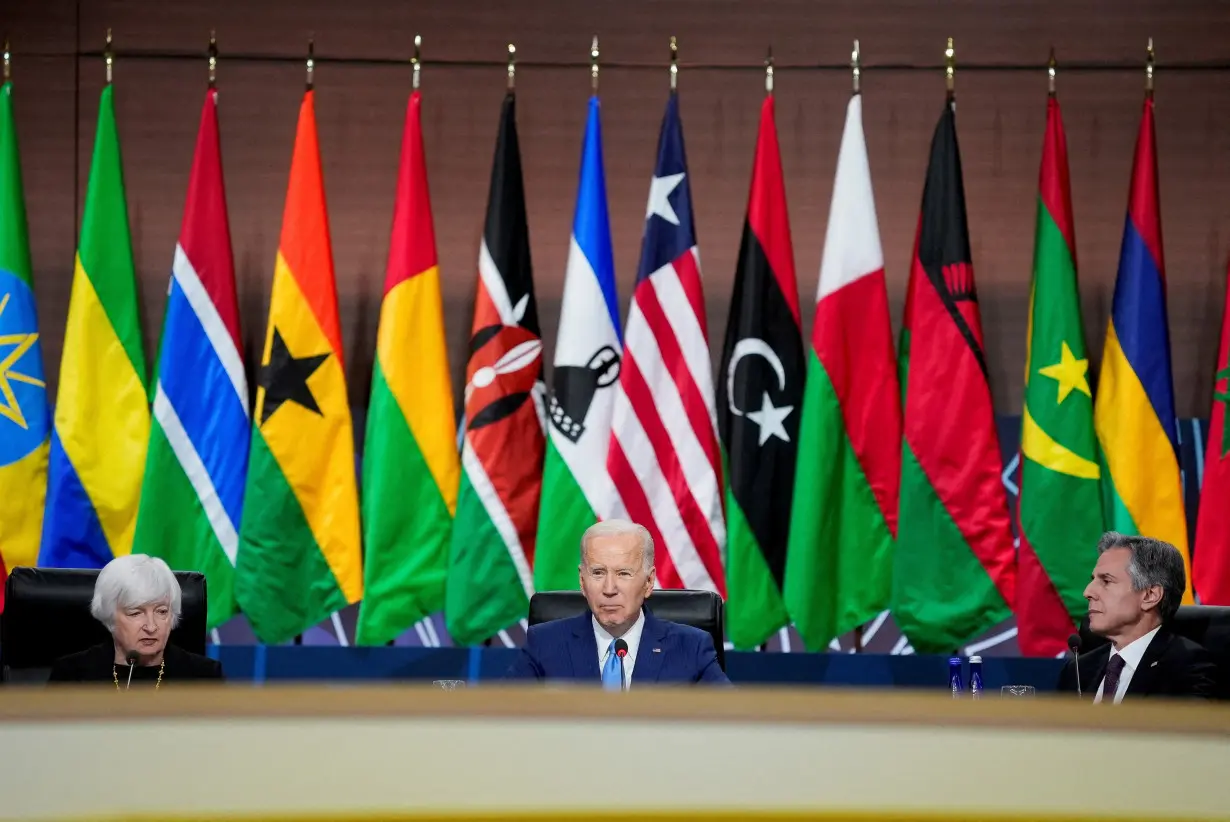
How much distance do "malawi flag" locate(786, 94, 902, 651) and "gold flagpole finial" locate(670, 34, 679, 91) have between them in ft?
2.12

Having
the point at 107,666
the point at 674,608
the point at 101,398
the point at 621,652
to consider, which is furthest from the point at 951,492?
the point at 101,398

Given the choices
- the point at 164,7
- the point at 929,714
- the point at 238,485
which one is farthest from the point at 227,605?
the point at 929,714

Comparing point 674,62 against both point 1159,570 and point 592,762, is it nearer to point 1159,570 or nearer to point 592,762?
point 1159,570

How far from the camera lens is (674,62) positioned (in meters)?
4.69

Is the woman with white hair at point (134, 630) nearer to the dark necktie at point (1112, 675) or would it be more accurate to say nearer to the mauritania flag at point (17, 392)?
the mauritania flag at point (17, 392)

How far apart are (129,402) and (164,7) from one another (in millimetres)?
1653

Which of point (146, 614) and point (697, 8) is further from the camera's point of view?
point (697, 8)

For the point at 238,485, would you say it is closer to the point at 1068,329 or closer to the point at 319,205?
the point at 319,205

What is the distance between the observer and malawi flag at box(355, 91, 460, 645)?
4.51 metres

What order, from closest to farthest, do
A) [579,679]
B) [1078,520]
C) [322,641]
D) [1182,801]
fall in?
1. [1182,801]
2. [579,679]
3. [1078,520]
4. [322,641]

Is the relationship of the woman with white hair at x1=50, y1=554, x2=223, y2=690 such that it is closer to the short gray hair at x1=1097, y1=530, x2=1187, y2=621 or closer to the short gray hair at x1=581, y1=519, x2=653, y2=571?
the short gray hair at x1=581, y1=519, x2=653, y2=571

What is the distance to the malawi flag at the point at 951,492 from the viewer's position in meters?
4.43

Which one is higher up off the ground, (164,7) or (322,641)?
(164,7)

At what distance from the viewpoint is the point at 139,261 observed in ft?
17.0
